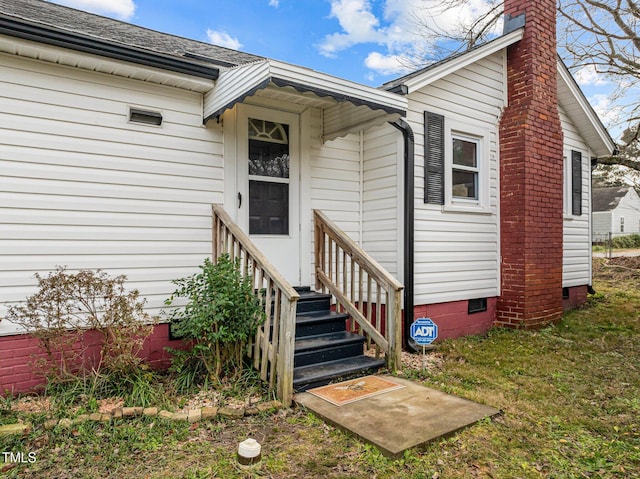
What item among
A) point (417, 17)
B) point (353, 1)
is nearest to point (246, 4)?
point (353, 1)

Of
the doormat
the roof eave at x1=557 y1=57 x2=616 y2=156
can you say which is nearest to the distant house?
the roof eave at x1=557 y1=57 x2=616 y2=156

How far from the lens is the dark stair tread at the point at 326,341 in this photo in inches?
164

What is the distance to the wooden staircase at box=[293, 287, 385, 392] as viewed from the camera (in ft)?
13.0

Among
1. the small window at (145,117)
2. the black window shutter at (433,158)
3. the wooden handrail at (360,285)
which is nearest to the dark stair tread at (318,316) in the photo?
the wooden handrail at (360,285)

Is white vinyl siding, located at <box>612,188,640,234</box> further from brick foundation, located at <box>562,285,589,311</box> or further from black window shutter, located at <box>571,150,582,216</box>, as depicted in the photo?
black window shutter, located at <box>571,150,582,216</box>

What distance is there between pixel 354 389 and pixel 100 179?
10.1 ft

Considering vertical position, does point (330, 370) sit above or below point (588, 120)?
below

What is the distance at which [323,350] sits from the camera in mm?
4246

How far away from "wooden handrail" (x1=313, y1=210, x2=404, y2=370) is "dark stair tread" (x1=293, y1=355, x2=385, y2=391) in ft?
0.74

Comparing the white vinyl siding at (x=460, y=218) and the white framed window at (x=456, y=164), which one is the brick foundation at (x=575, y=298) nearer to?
the white vinyl siding at (x=460, y=218)

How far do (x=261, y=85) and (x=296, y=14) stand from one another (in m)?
10.4

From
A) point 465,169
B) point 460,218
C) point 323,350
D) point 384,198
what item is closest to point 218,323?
point 323,350

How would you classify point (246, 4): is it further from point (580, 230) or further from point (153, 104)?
point (580, 230)

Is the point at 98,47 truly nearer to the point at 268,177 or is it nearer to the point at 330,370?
the point at 268,177
